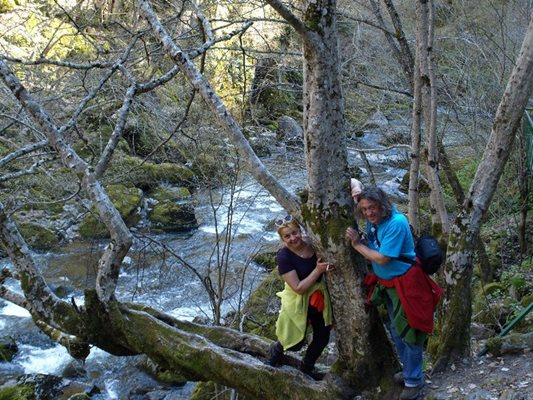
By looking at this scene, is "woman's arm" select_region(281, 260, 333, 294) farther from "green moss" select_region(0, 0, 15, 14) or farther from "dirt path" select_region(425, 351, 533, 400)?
"green moss" select_region(0, 0, 15, 14)

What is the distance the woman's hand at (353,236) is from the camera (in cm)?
374

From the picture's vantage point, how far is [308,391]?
13.4 feet

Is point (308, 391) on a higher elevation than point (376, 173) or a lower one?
lower

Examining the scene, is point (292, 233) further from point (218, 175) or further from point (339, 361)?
point (218, 175)

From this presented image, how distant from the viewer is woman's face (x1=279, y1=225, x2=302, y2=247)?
155 inches

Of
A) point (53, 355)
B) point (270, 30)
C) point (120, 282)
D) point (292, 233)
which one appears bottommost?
point (53, 355)

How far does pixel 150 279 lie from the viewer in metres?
11.1

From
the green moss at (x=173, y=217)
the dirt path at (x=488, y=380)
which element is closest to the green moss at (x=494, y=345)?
the dirt path at (x=488, y=380)

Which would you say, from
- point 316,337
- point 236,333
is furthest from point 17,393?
point 316,337

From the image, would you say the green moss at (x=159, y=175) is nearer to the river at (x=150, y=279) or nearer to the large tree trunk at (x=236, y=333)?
the river at (x=150, y=279)

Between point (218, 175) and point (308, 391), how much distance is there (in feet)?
15.6

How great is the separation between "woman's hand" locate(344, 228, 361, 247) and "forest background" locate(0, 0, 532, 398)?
0.09 metres

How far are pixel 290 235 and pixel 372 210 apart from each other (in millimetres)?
617

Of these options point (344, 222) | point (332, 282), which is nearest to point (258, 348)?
point (332, 282)
